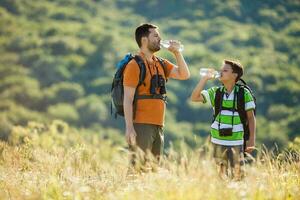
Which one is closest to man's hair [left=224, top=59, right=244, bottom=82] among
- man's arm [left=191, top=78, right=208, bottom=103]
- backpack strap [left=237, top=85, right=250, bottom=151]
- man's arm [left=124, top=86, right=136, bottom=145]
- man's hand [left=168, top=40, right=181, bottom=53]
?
backpack strap [left=237, top=85, right=250, bottom=151]

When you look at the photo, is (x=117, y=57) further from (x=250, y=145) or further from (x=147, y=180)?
(x=147, y=180)

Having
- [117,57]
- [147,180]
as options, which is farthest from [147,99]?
[117,57]

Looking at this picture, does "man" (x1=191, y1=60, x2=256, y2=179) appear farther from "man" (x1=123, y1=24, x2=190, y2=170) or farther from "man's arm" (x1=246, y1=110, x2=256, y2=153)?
"man" (x1=123, y1=24, x2=190, y2=170)

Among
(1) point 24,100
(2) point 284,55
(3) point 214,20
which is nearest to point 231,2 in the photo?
(3) point 214,20

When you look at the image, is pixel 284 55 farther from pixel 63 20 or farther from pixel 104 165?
pixel 104 165

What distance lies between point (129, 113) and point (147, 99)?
0.26 metres

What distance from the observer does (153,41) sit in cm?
667

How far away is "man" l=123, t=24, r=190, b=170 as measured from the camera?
256 inches

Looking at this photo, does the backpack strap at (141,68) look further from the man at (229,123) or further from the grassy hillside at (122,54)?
the grassy hillside at (122,54)

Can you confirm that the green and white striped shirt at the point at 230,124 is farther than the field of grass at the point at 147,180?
Yes

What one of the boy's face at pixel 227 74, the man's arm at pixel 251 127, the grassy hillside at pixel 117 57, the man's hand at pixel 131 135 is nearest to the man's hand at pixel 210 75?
Result: the boy's face at pixel 227 74

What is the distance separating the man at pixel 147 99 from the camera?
6492mm

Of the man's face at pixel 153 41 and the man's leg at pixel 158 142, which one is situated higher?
the man's face at pixel 153 41

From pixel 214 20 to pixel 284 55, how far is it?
20.0m
